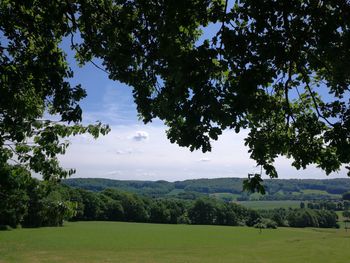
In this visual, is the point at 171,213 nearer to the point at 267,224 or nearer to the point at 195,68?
the point at 267,224

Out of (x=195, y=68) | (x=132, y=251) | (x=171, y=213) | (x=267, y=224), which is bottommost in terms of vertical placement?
(x=267, y=224)

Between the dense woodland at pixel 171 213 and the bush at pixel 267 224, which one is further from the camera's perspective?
the bush at pixel 267 224

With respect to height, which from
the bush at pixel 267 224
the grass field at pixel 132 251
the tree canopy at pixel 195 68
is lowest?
the bush at pixel 267 224

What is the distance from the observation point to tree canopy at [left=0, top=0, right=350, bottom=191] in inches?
251

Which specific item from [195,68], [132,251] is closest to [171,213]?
[132,251]

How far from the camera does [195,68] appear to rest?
6172 millimetres

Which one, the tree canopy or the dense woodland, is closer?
the tree canopy

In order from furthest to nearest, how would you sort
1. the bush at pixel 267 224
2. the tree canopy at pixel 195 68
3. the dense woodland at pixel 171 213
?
1. the bush at pixel 267 224
2. the dense woodland at pixel 171 213
3. the tree canopy at pixel 195 68

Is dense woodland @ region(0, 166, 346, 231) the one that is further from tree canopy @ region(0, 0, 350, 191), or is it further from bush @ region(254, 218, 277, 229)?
tree canopy @ region(0, 0, 350, 191)

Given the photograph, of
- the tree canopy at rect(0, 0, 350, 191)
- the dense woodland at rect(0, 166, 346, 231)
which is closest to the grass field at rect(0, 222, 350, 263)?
the dense woodland at rect(0, 166, 346, 231)

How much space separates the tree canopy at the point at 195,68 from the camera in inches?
251

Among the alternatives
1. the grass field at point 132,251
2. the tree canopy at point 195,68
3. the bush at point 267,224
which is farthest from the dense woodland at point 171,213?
the tree canopy at point 195,68

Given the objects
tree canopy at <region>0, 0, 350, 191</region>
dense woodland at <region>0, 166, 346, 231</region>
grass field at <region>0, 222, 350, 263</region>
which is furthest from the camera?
dense woodland at <region>0, 166, 346, 231</region>

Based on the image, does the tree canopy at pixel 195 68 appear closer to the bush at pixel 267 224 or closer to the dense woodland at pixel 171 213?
the dense woodland at pixel 171 213
